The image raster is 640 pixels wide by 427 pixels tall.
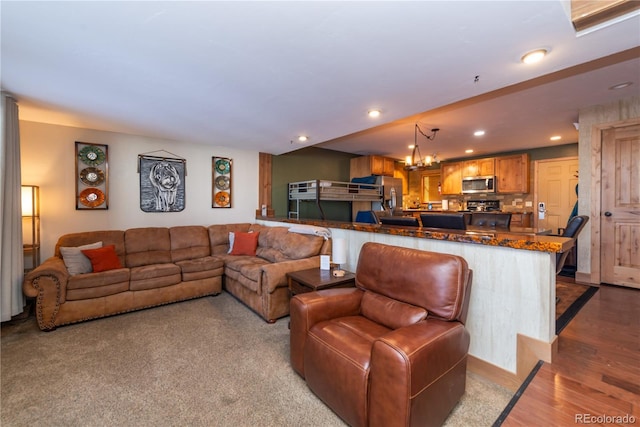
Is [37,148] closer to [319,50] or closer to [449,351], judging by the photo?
[319,50]

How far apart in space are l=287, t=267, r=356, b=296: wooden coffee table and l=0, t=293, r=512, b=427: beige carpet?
0.49 meters

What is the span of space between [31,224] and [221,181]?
247cm

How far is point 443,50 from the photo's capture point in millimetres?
1767

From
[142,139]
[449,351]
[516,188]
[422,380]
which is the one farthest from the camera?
[516,188]

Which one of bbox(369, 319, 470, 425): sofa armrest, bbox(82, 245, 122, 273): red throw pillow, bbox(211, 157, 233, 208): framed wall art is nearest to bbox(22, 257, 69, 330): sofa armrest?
bbox(82, 245, 122, 273): red throw pillow

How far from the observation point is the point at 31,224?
3.37m

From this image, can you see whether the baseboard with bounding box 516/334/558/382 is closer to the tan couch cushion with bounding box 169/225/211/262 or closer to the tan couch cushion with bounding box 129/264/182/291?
the tan couch cushion with bounding box 129/264/182/291

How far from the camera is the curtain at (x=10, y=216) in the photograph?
100 inches

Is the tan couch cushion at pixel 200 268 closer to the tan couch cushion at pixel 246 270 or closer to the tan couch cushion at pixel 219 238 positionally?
the tan couch cushion at pixel 246 270

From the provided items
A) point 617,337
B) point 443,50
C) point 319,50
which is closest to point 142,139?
point 319,50

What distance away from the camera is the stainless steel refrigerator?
6.08 m

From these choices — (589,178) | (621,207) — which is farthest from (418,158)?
(621,207)

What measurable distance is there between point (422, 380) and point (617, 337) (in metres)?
2.05

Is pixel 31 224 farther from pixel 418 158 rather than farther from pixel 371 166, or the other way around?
pixel 371 166
